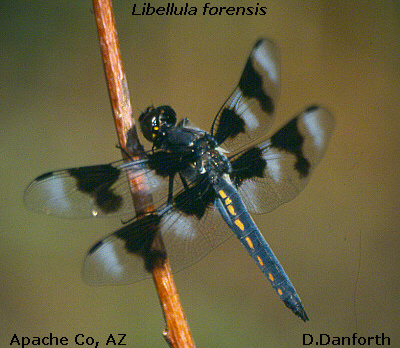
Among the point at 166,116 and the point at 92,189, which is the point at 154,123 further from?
the point at 92,189

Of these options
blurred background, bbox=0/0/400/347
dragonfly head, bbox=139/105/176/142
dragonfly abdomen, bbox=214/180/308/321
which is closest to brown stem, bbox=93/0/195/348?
dragonfly head, bbox=139/105/176/142

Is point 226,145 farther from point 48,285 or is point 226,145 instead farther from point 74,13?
point 74,13

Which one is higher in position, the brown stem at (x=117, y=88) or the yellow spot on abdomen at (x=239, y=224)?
the brown stem at (x=117, y=88)

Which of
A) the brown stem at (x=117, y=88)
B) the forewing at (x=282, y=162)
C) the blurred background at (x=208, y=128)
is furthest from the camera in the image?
the blurred background at (x=208, y=128)

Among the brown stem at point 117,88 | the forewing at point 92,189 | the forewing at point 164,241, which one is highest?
the brown stem at point 117,88

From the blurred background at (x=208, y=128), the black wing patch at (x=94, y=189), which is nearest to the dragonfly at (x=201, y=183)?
the black wing patch at (x=94, y=189)

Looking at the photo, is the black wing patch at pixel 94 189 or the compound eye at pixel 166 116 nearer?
the black wing patch at pixel 94 189

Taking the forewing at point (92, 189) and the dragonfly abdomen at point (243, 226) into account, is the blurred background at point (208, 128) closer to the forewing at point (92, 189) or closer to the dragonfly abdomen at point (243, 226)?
the dragonfly abdomen at point (243, 226)
